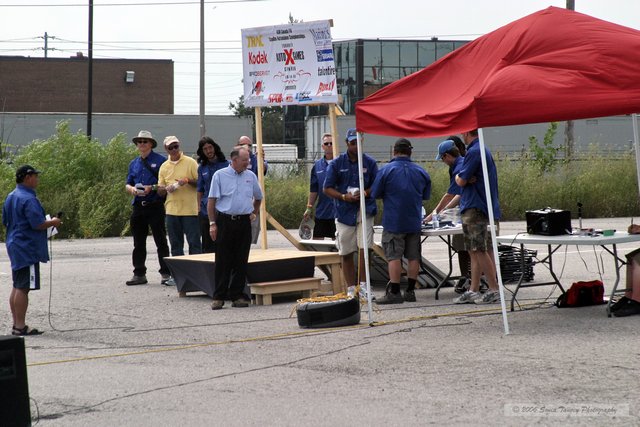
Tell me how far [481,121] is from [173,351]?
3.56m

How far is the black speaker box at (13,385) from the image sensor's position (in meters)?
6.05

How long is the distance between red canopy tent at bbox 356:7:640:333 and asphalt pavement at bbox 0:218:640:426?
1.13 metres

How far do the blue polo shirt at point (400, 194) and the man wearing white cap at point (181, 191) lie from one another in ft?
11.5

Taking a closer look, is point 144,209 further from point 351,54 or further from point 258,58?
point 351,54

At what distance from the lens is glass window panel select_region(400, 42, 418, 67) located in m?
74.6

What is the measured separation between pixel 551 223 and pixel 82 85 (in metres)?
71.2

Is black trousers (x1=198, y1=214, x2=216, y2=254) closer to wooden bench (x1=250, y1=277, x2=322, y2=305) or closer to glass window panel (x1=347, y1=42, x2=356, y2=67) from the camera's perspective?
wooden bench (x1=250, y1=277, x2=322, y2=305)

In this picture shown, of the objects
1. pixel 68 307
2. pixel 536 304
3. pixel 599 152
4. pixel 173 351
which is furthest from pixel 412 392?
pixel 599 152

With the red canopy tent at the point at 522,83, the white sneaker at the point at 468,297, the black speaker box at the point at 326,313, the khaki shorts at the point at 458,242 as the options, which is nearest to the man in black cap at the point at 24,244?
the black speaker box at the point at 326,313

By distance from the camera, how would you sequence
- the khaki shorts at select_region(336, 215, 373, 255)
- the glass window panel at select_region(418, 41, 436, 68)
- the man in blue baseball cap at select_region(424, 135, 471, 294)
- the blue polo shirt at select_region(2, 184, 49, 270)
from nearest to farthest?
the blue polo shirt at select_region(2, 184, 49, 270), the khaki shorts at select_region(336, 215, 373, 255), the man in blue baseball cap at select_region(424, 135, 471, 294), the glass window panel at select_region(418, 41, 436, 68)

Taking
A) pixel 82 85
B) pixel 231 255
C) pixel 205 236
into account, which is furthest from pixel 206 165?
pixel 82 85

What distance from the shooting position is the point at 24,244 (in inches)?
423

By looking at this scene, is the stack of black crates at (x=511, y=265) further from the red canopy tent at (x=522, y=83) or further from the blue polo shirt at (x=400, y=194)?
the red canopy tent at (x=522, y=83)

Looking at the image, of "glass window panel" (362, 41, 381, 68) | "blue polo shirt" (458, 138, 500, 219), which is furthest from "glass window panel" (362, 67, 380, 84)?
"blue polo shirt" (458, 138, 500, 219)
